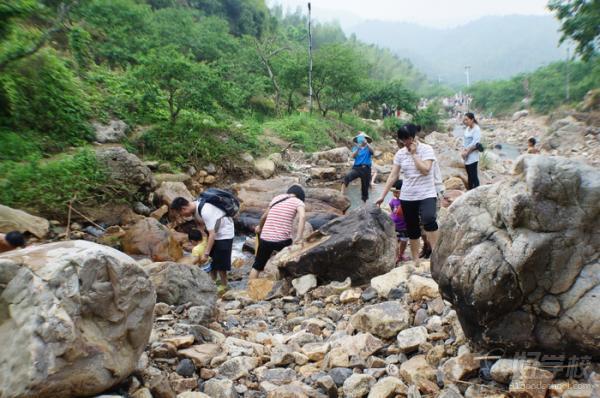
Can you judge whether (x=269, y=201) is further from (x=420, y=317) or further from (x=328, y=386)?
(x=328, y=386)

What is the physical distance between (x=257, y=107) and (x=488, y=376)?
26.5 meters

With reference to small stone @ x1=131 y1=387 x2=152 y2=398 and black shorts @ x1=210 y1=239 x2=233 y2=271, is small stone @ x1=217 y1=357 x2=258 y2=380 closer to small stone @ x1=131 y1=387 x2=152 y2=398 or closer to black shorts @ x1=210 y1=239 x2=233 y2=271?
small stone @ x1=131 y1=387 x2=152 y2=398

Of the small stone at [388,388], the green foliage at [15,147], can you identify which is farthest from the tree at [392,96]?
the small stone at [388,388]

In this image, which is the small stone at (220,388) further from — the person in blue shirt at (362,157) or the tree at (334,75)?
the tree at (334,75)

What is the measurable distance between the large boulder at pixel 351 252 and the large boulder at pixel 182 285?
1248mm

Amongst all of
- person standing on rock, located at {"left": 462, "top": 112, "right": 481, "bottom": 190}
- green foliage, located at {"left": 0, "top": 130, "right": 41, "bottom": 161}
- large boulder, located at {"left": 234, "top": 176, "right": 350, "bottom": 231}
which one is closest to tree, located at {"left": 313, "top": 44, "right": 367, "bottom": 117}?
large boulder, located at {"left": 234, "top": 176, "right": 350, "bottom": 231}

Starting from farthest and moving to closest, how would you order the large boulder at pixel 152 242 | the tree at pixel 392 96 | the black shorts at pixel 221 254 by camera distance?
the tree at pixel 392 96 → the large boulder at pixel 152 242 → the black shorts at pixel 221 254

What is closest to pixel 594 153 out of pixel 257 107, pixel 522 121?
pixel 257 107

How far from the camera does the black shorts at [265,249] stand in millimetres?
6344

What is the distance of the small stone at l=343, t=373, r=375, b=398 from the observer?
3213 mm

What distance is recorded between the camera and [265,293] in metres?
6.25

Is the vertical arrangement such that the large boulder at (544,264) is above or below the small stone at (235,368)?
above

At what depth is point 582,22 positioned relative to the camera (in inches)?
882

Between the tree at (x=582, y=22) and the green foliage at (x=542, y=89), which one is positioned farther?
the green foliage at (x=542, y=89)
